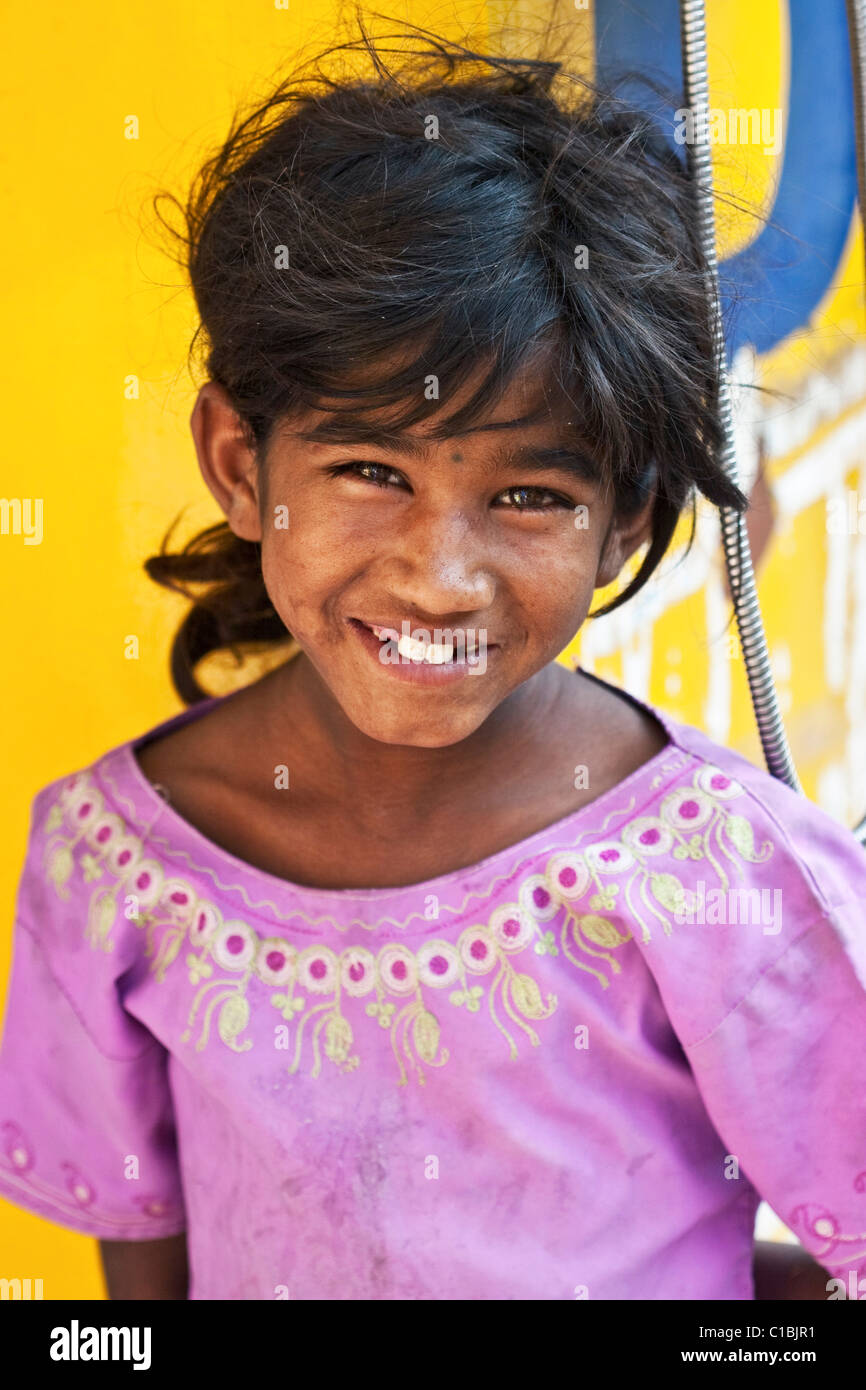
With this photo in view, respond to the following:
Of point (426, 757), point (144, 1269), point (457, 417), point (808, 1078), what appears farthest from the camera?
point (144, 1269)

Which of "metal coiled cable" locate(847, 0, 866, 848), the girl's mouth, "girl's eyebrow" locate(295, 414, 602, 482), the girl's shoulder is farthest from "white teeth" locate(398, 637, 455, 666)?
"metal coiled cable" locate(847, 0, 866, 848)

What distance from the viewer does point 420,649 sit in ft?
2.94

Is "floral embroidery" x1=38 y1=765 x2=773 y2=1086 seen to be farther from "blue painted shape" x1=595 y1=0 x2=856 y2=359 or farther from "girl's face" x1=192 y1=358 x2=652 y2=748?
"blue painted shape" x1=595 y1=0 x2=856 y2=359

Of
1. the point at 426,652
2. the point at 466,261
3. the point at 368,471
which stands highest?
the point at 466,261

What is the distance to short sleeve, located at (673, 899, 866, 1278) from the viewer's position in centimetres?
94

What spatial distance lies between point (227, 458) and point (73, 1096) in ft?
1.64

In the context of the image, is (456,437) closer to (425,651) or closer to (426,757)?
(425,651)

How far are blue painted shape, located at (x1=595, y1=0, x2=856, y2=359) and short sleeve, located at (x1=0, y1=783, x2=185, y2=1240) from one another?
0.69m

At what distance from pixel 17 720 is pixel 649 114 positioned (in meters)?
0.73

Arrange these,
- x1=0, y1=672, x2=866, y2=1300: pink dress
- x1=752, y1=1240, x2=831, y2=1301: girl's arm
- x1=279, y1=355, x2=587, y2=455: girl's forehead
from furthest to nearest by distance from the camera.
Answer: x1=752, y1=1240, x2=831, y2=1301: girl's arm, x1=0, y1=672, x2=866, y2=1300: pink dress, x1=279, y1=355, x2=587, y2=455: girl's forehead

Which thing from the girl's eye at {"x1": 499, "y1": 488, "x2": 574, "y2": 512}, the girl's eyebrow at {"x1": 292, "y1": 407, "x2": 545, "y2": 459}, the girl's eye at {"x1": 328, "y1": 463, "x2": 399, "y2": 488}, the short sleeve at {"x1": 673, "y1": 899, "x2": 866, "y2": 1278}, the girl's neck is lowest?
the short sleeve at {"x1": 673, "y1": 899, "x2": 866, "y2": 1278}

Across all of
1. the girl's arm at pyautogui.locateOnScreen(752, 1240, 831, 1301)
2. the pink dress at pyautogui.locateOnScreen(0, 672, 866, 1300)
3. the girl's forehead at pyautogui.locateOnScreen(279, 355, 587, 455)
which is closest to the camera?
the girl's forehead at pyautogui.locateOnScreen(279, 355, 587, 455)

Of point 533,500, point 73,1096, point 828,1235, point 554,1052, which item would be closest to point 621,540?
point 533,500

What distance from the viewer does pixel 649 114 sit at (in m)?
1.02
